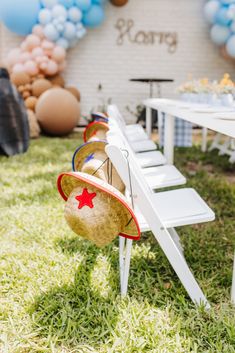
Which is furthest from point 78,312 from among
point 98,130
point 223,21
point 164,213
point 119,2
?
point 119,2

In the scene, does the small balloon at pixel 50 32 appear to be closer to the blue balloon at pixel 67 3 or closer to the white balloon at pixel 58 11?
the white balloon at pixel 58 11

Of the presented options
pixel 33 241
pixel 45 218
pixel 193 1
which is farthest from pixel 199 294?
pixel 193 1

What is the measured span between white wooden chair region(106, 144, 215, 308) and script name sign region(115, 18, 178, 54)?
6.22 m

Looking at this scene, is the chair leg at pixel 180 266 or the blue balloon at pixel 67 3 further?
the blue balloon at pixel 67 3

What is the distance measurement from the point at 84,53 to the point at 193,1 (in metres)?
2.49

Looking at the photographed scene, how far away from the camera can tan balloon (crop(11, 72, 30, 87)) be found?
20.6 feet

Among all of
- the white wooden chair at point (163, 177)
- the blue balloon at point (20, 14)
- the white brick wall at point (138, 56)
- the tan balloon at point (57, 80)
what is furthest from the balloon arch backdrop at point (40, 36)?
the white wooden chair at point (163, 177)

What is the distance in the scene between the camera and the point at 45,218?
2.74 m

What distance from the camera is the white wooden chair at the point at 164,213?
144 cm

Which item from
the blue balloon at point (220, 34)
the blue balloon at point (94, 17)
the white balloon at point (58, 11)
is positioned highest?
the white balloon at point (58, 11)

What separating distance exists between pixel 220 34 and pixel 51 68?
3227 millimetres

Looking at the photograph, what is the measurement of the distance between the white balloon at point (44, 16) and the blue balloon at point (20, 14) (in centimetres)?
12

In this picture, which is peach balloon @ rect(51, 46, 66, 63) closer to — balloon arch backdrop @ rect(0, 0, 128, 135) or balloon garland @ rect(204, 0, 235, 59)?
balloon arch backdrop @ rect(0, 0, 128, 135)

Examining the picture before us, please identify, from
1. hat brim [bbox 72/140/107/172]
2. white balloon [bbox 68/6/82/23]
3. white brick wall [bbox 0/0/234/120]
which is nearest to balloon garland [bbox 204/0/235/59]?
white brick wall [bbox 0/0/234/120]
